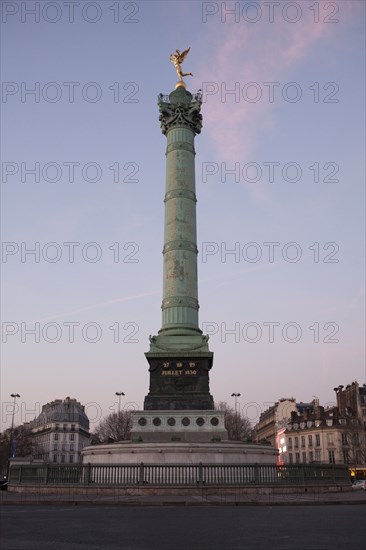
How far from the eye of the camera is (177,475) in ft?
82.1

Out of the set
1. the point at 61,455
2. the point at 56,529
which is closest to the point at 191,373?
the point at 56,529

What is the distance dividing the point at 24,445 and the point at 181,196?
72.2 m

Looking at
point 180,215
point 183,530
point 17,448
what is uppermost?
point 180,215

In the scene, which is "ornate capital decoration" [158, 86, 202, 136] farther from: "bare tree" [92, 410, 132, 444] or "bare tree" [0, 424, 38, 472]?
"bare tree" [0, 424, 38, 472]

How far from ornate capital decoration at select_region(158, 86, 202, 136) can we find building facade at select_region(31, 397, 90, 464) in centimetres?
7987

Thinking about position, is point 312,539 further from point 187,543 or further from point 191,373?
point 191,373

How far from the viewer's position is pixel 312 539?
10.1 m

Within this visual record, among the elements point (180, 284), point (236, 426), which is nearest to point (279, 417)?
point (236, 426)

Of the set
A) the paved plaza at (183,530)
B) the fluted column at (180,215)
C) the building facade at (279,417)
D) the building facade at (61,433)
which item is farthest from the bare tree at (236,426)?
the paved plaza at (183,530)

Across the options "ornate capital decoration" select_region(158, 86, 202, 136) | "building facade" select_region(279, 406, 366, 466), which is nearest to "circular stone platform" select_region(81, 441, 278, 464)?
"ornate capital decoration" select_region(158, 86, 202, 136)

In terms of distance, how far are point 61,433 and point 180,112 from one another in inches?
3299

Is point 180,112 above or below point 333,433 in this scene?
above

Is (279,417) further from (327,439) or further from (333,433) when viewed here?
(333,433)

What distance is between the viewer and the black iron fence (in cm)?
2459
